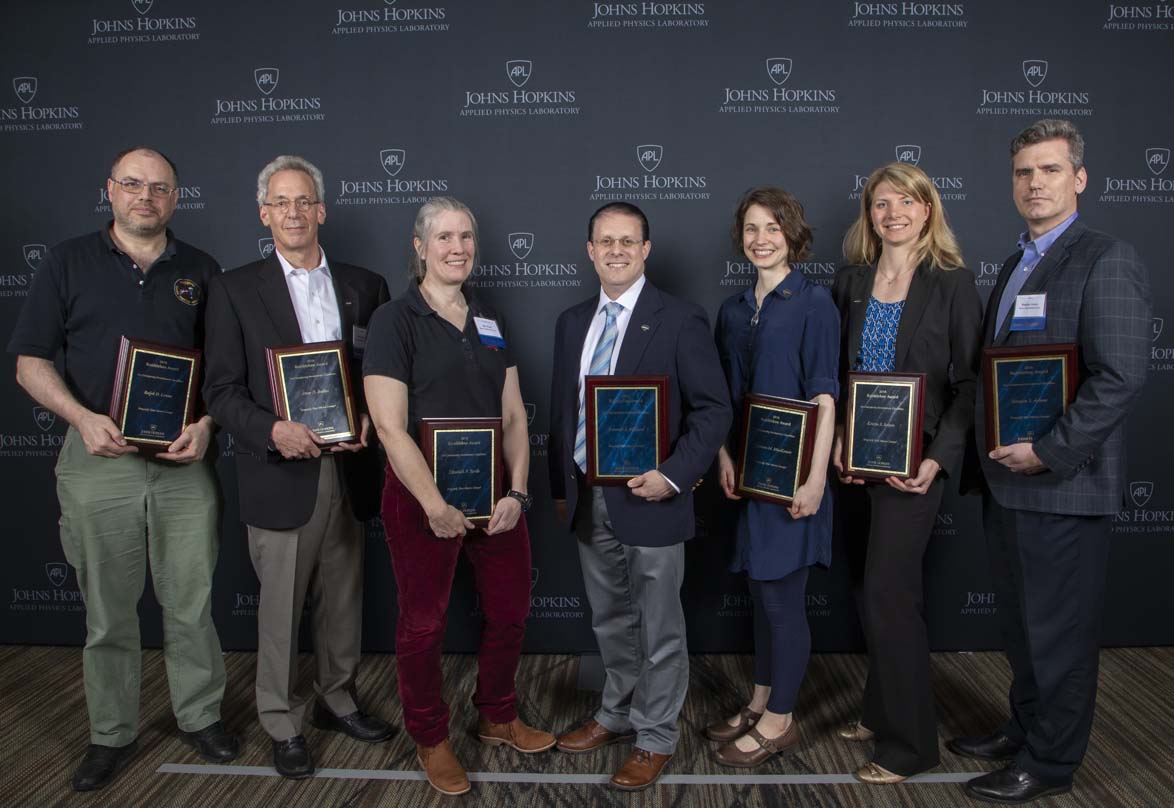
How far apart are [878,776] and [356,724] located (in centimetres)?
Result: 176

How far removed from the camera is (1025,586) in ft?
7.72

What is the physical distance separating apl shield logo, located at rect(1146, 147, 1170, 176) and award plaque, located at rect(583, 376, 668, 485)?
8.67 ft

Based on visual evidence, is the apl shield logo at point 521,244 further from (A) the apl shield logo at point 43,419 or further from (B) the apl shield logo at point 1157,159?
(B) the apl shield logo at point 1157,159

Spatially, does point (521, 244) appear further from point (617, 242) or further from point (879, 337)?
point (879, 337)

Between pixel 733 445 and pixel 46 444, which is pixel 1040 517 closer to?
pixel 733 445

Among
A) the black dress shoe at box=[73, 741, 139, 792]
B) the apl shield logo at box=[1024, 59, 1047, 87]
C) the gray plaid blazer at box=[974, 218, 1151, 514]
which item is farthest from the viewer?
the apl shield logo at box=[1024, 59, 1047, 87]

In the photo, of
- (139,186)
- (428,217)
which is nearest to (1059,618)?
(428,217)

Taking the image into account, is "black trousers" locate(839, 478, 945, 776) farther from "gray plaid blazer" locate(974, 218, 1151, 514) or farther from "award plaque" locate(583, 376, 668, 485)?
"award plaque" locate(583, 376, 668, 485)

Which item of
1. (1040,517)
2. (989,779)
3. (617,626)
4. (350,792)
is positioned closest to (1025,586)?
(1040,517)

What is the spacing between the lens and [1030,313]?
2266 millimetres

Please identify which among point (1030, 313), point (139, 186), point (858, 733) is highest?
point (139, 186)

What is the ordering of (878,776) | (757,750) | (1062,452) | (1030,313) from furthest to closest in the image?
(757,750), (878,776), (1030,313), (1062,452)

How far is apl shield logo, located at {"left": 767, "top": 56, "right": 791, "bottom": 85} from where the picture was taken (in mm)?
3375

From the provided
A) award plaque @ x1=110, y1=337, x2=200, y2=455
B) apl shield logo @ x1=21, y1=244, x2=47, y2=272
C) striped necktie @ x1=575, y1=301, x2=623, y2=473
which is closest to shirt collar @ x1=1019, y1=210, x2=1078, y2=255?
striped necktie @ x1=575, y1=301, x2=623, y2=473
